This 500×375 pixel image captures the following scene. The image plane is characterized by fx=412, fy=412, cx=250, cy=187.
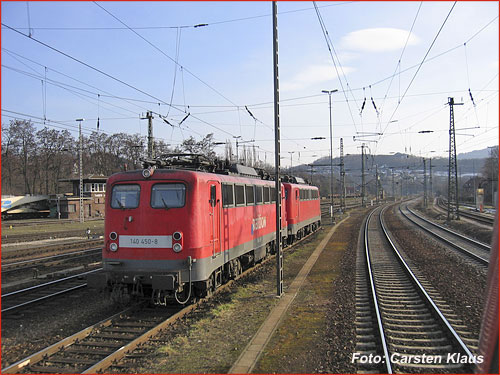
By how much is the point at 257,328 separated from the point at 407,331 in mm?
2922

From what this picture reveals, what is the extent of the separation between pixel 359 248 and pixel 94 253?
13.1 metres

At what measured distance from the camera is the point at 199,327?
833 centimetres

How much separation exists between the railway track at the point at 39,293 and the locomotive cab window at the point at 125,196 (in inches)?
71.6

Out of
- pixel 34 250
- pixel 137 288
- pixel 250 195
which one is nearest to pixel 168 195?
pixel 137 288

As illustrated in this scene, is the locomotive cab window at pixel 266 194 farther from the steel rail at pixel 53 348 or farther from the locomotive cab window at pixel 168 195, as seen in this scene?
the steel rail at pixel 53 348

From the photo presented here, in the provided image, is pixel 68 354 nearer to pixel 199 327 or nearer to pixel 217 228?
pixel 199 327

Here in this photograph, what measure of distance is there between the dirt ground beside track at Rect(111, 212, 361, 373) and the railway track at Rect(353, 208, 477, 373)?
0.33 m

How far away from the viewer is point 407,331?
8.01 metres

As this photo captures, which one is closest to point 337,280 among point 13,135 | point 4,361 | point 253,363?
point 253,363

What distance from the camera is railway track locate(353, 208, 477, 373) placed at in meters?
6.42

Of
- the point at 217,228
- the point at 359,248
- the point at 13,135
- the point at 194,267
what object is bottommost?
the point at 359,248

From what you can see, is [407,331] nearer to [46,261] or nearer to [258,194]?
[258,194]

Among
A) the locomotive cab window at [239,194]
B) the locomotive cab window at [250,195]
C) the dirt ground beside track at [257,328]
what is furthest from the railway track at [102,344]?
the locomotive cab window at [250,195]

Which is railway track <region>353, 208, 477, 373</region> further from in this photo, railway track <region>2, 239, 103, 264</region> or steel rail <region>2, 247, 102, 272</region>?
railway track <region>2, 239, 103, 264</region>
